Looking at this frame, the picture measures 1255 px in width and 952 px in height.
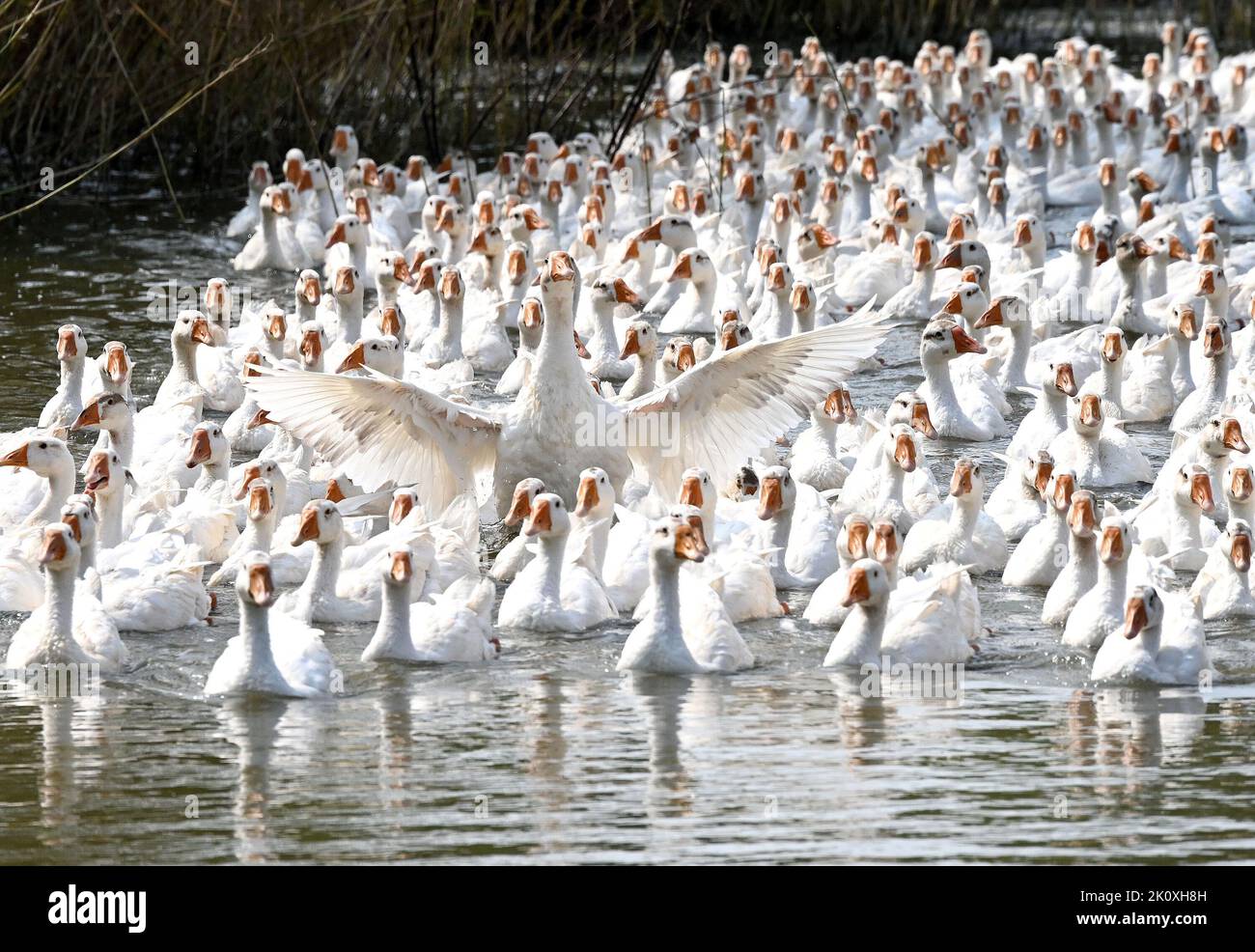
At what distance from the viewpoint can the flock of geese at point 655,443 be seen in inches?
372

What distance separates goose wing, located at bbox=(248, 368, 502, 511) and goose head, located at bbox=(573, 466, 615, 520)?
0.90 m

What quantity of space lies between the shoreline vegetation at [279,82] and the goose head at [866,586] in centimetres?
911

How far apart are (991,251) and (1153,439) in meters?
4.43

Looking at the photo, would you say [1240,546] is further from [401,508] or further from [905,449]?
[401,508]

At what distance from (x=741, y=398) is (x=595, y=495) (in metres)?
1.12

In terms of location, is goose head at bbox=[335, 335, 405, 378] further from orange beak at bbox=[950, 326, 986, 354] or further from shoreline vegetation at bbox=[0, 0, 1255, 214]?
shoreline vegetation at bbox=[0, 0, 1255, 214]

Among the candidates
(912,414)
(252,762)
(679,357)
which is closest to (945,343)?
(912,414)

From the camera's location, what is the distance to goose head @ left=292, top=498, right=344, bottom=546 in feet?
32.5

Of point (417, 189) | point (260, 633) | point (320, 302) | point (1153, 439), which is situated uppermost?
point (417, 189)

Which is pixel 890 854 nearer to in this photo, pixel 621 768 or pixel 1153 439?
pixel 621 768

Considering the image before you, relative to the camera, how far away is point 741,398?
1139 centimetres

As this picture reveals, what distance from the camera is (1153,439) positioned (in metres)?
13.5

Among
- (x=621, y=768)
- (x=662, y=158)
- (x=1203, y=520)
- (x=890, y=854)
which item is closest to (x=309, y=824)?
(x=621, y=768)

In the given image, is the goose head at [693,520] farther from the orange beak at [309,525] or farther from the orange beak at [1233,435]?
the orange beak at [1233,435]
